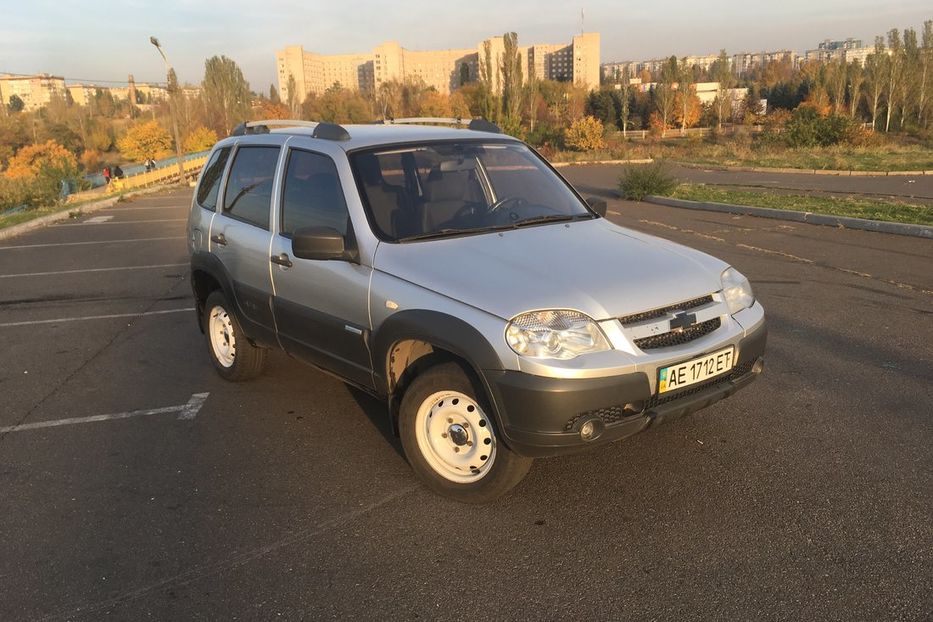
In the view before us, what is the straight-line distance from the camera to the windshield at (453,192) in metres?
3.93

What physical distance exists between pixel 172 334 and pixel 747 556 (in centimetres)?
582

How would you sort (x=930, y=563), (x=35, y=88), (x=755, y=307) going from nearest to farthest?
(x=930, y=563) → (x=755, y=307) → (x=35, y=88)

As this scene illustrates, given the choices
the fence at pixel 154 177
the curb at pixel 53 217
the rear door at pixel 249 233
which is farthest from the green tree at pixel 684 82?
the rear door at pixel 249 233

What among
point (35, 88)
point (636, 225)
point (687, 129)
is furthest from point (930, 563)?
point (35, 88)

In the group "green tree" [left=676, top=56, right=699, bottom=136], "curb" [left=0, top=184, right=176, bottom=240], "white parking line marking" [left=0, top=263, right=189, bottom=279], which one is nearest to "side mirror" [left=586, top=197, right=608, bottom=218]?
"white parking line marking" [left=0, top=263, right=189, bottom=279]

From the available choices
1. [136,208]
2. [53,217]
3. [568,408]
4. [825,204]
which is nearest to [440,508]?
[568,408]

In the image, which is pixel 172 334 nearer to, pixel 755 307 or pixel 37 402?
pixel 37 402

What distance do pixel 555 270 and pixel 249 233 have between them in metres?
2.36

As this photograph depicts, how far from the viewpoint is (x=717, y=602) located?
2.69m

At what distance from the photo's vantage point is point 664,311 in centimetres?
330

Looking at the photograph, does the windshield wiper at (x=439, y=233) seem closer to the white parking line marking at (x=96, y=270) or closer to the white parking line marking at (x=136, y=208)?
the white parking line marking at (x=96, y=270)

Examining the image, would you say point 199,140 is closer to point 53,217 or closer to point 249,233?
point 53,217

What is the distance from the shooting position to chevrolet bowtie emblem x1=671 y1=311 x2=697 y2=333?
3271mm

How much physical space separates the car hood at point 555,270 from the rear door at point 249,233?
1.27 meters
